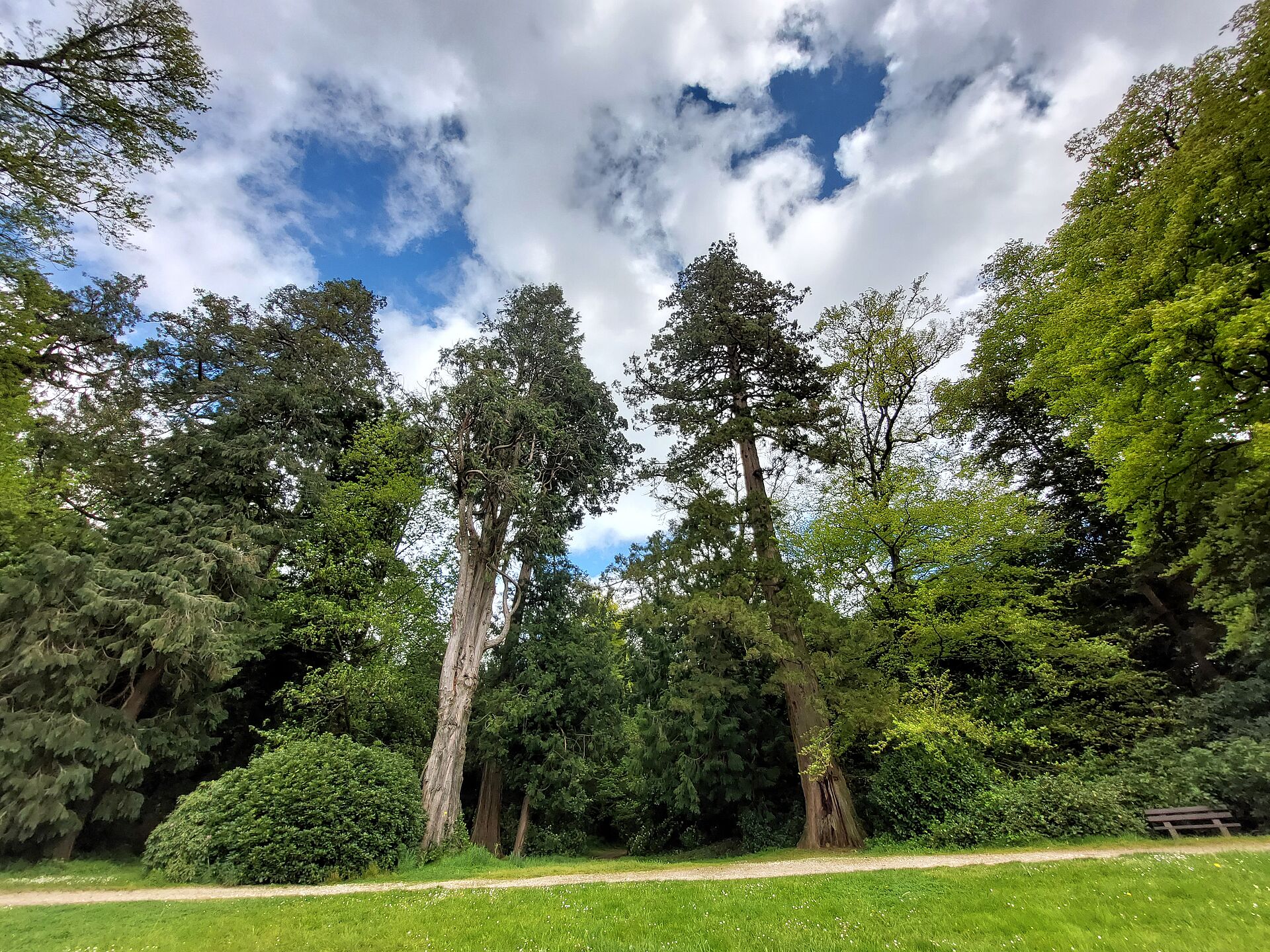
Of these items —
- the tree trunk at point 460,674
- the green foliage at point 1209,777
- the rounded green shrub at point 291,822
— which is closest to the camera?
the green foliage at point 1209,777

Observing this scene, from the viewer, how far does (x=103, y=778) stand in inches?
458

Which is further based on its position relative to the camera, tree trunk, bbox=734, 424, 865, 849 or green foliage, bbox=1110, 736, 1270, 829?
tree trunk, bbox=734, 424, 865, 849

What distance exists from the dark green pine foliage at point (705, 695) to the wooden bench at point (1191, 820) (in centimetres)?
712

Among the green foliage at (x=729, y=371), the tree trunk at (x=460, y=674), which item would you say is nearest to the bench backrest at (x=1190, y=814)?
the green foliage at (x=729, y=371)

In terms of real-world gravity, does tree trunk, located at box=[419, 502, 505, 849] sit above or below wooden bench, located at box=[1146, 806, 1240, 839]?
above

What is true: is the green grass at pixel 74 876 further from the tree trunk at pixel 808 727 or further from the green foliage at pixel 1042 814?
the green foliage at pixel 1042 814

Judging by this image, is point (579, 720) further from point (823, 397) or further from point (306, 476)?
point (823, 397)

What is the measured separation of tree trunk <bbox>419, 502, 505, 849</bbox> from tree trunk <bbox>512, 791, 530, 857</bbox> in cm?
474

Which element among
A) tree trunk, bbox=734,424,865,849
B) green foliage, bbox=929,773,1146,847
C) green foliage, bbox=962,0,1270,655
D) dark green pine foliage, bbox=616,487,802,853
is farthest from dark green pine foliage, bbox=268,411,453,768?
green foliage, bbox=962,0,1270,655

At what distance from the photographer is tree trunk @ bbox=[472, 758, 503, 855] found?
17.9 m

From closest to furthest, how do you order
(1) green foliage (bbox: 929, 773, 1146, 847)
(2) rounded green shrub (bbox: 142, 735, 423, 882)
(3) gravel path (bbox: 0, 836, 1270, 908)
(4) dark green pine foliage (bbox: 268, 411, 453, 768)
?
(3) gravel path (bbox: 0, 836, 1270, 908)
(2) rounded green shrub (bbox: 142, 735, 423, 882)
(1) green foliage (bbox: 929, 773, 1146, 847)
(4) dark green pine foliage (bbox: 268, 411, 453, 768)

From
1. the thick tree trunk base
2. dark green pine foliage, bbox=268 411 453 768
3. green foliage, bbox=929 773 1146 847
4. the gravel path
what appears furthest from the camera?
dark green pine foliage, bbox=268 411 453 768

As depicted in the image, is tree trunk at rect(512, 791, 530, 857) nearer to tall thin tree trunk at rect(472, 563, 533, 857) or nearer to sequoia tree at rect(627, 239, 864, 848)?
tall thin tree trunk at rect(472, 563, 533, 857)

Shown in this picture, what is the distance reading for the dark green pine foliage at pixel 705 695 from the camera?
42.8 feet
